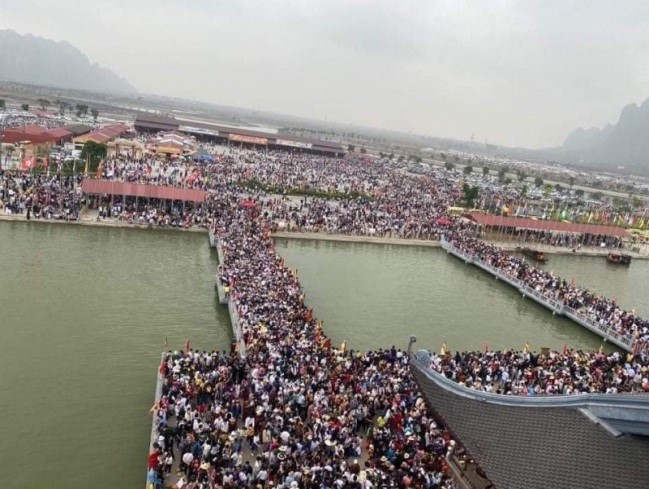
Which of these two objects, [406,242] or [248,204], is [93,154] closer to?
[248,204]

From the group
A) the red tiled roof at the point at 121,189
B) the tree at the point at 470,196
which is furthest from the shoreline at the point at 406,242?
the tree at the point at 470,196

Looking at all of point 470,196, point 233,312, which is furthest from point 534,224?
point 233,312

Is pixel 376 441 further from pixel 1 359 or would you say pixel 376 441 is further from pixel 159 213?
pixel 159 213

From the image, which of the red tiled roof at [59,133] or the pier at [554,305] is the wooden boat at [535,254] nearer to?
the pier at [554,305]

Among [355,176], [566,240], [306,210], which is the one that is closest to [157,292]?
[306,210]

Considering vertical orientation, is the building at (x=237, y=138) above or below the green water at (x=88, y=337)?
above
